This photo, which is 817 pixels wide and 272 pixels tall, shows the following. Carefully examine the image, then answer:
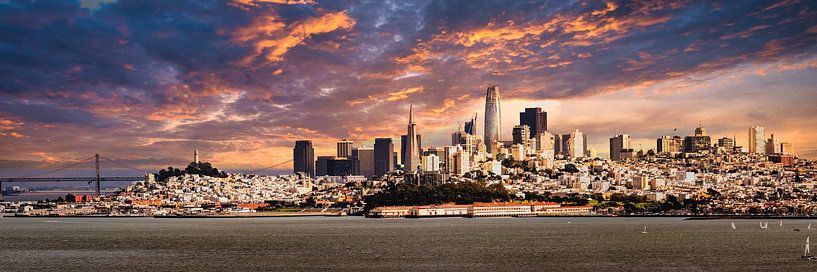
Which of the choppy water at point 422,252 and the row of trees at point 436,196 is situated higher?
the row of trees at point 436,196

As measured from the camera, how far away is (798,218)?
115062 millimetres

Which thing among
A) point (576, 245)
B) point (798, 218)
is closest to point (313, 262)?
point (576, 245)

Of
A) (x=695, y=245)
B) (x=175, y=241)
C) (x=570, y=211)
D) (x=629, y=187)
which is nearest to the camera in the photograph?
(x=695, y=245)

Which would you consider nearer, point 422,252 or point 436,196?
point 422,252

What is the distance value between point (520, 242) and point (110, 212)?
123m

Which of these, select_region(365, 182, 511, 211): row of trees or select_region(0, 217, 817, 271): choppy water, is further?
select_region(365, 182, 511, 211): row of trees

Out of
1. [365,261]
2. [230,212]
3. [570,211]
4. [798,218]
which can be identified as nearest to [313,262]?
[365,261]

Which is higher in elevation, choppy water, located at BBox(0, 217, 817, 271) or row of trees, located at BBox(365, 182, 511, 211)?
row of trees, located at BBox(365, 182, 511, 211)

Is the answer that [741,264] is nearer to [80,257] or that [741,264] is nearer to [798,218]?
[80,257]

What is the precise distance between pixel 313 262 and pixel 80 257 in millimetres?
14329

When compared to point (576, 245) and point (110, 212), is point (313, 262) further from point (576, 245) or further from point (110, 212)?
point (110, 212)

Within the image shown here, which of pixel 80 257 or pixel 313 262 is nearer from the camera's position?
pixel 313 262

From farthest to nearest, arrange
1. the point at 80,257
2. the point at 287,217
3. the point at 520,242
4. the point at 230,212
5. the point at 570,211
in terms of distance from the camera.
Result: 1. the point at 230,212
2. the point at 287,217
3. the point at 570,211
4. the point at 520,242
5. the point at 80,257

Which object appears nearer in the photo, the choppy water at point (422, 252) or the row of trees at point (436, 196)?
the choppy water at point (422, 252)
